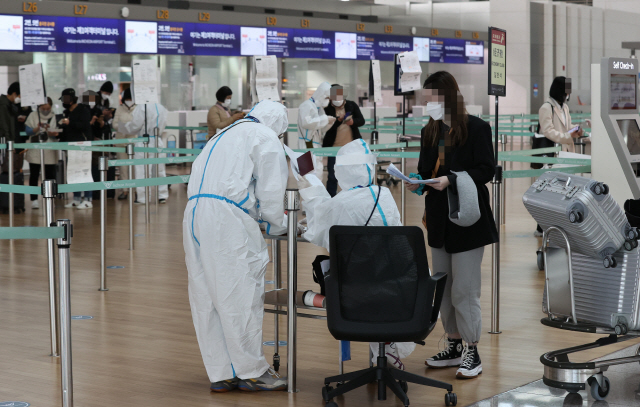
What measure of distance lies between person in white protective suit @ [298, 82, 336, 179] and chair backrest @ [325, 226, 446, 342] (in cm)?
590

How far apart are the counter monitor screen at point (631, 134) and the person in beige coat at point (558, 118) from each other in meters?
2.94

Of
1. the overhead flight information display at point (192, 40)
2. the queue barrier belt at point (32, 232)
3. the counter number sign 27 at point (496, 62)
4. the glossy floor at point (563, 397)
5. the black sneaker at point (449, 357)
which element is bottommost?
the glossy floor at point (563, 397)

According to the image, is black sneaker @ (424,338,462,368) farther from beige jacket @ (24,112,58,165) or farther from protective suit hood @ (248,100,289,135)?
beige jacket @ (24,112,58,165)

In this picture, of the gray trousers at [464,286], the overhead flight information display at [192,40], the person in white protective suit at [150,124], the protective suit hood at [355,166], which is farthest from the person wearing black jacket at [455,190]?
the overhead flight information display at [192,40]

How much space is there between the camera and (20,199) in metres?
10.9

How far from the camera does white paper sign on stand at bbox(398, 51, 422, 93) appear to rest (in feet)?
36.1

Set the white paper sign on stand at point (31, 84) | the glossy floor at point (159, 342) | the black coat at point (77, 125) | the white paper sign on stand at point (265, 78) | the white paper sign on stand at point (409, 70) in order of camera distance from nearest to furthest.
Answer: the glossy floor at point (159, 342), the white paper sign on stand at point (265, 78), the white paper sign on stand at point (31, 84), the white paper sign on stand at point (409, 70), the black coat at point (77, 125)

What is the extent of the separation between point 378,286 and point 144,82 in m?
7.77

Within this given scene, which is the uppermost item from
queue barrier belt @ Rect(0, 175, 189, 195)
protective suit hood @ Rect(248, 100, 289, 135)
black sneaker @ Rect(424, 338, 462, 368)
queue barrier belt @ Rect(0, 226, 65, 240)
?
protective suit hood @ Rect(248, 100, 289, 135)

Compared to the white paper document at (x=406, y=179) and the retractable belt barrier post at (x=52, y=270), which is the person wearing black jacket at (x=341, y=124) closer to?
the retractable belt barrier post at (x=52, y=270)

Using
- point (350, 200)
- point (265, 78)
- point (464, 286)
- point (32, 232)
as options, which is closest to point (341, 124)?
point (265, 78)

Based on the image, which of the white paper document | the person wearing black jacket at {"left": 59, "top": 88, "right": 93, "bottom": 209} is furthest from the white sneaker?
the white paper document

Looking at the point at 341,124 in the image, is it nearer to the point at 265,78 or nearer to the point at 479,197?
the point at 265,78

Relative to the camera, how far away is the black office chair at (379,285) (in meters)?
3.51
